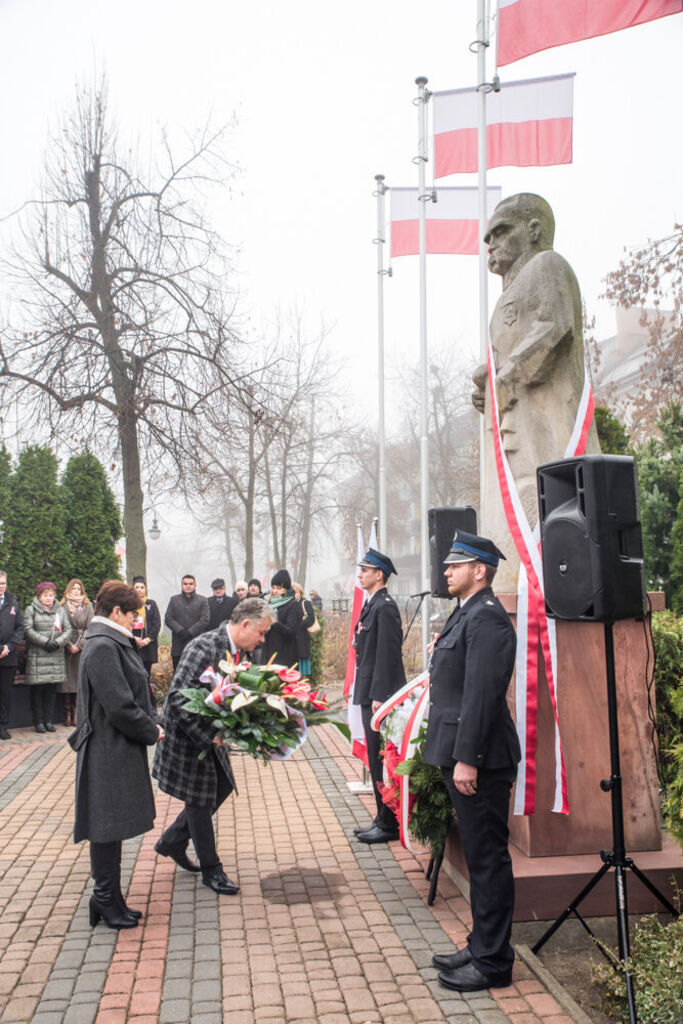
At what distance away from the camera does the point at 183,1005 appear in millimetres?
4023

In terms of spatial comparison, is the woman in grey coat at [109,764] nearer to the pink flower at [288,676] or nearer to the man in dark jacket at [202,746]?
the man in dark jacket at [202,746]

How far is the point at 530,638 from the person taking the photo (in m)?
5.25

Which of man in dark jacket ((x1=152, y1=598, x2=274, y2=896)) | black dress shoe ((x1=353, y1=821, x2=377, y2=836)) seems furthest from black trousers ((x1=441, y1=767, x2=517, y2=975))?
black dress shoe ((x1=353, y1=821, x2=377, y2=836))

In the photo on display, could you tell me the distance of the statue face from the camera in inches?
241

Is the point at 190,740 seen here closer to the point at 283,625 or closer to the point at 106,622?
the point at 106,622

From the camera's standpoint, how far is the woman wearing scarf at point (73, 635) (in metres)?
11.6

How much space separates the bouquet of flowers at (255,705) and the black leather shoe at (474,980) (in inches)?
62.8

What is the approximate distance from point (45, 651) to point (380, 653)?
625 centimetres

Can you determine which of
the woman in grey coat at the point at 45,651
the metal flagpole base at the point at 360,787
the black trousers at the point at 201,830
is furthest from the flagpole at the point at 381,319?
the black trousers at the point at 201,830

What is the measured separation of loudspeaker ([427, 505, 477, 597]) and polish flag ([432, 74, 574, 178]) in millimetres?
6484

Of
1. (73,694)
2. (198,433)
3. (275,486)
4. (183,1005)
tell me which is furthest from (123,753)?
(275,486)

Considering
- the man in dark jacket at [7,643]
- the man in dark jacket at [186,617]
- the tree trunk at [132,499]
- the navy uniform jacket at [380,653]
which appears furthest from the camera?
the tree trunk at [132,499]

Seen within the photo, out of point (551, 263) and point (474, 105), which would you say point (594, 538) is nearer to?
point (551, 263)

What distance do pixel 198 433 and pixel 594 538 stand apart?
536 inches
